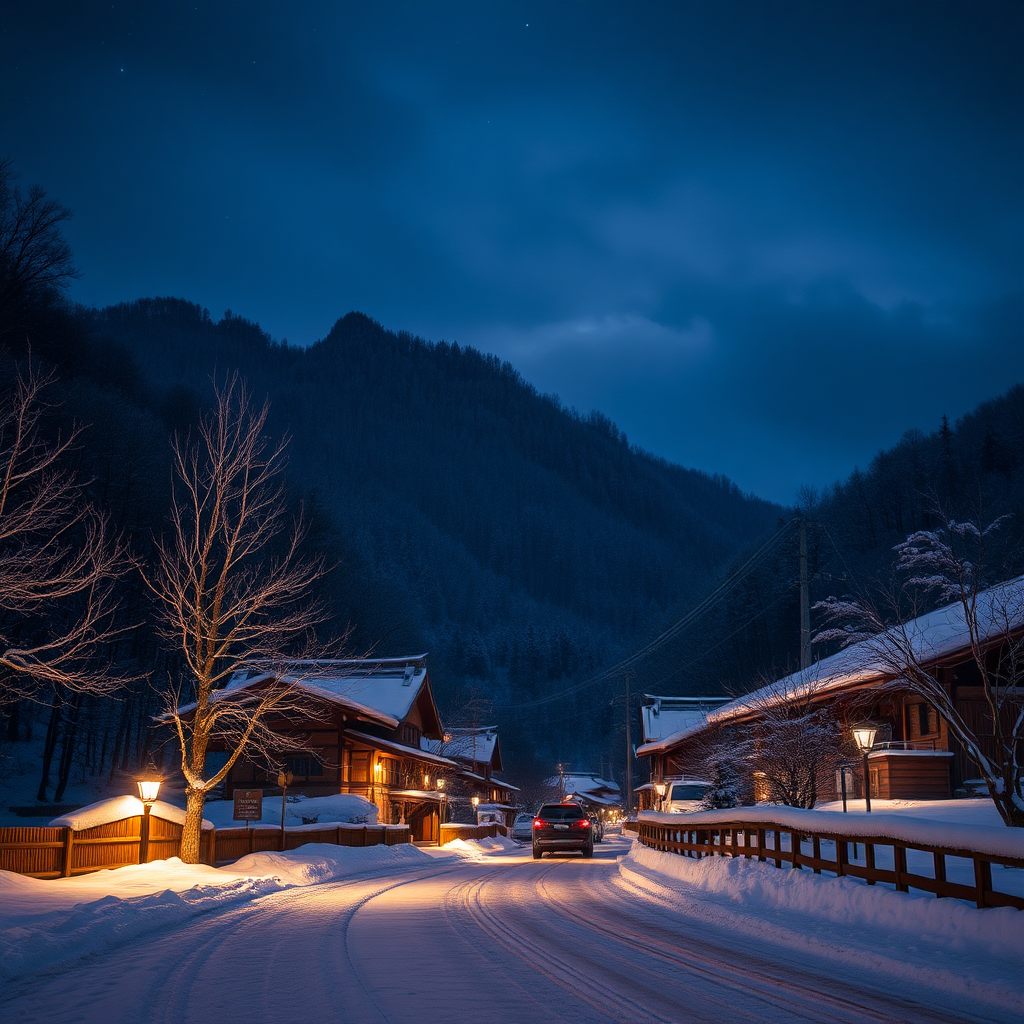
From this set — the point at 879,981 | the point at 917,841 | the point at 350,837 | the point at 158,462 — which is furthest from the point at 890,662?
the point at 158,462

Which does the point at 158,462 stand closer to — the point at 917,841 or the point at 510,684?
the point at 917,841

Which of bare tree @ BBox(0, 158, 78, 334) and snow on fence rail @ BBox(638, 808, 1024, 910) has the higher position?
bare tree @ BBox(0, 158, 78, 334)

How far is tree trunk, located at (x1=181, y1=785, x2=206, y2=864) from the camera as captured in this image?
2081 centimetres

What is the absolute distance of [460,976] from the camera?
27.0ft

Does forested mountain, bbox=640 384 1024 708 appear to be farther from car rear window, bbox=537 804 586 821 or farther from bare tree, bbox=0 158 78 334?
bare tree, bbox=0 158 78 334

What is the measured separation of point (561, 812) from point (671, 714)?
1411 inches

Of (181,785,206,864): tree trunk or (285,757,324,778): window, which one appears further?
(285,757,324,778): window

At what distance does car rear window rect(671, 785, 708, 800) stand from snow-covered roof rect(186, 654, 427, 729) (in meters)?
13.2

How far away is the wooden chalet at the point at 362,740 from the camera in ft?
133

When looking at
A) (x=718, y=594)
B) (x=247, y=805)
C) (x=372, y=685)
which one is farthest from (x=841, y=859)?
(x=718, y=594)

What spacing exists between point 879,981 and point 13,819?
3637 centimetres

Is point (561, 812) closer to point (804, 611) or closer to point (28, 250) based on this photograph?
point (804, 611)

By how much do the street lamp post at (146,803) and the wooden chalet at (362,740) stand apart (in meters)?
16.0

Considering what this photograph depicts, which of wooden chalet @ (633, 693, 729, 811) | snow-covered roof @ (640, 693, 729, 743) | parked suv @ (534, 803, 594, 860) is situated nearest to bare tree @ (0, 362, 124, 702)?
parked suv @ (534, 803, 594, 860)
